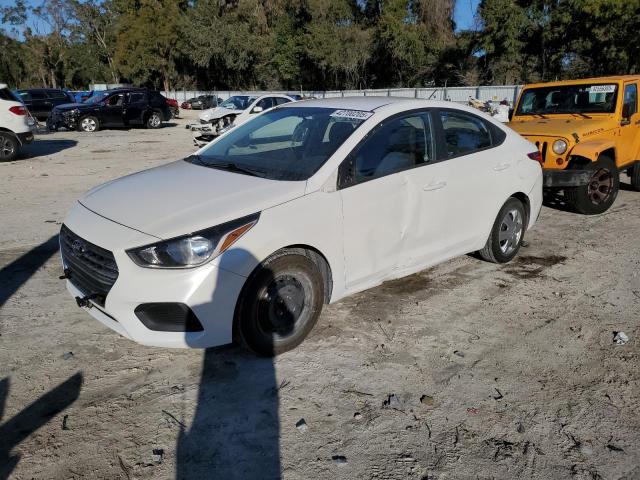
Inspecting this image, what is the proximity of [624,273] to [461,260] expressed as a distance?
155cm

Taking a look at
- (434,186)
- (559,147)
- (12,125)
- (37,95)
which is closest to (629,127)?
(559,147)

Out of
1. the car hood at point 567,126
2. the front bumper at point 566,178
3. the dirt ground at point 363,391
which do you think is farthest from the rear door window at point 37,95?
the front bumper at point 566,178

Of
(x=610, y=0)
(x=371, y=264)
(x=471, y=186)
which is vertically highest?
(x=610, y=0)

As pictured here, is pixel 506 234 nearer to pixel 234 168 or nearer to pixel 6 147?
pixel 234 168

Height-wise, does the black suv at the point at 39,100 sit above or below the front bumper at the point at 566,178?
above

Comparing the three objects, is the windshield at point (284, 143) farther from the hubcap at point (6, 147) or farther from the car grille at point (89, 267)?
the hubcap at point (6, 147)

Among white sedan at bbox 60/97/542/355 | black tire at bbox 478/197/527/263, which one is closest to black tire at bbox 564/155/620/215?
black tire at bbox 478/197/527/263

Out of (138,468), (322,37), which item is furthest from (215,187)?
(322,37)

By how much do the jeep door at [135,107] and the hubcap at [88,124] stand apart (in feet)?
4.44

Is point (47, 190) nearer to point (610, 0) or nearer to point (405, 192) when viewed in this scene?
point (405, 192)

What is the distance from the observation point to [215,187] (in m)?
3.60

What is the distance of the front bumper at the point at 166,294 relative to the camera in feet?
9.93

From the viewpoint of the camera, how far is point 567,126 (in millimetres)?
7266

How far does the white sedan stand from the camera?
309 centimetres
